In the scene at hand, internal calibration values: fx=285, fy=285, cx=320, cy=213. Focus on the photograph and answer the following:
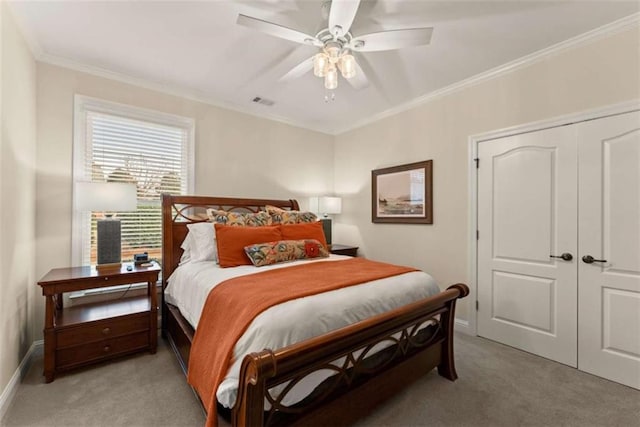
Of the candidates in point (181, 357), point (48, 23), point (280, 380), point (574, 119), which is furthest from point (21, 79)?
point (574, 119)

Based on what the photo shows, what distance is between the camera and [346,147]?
4570mm

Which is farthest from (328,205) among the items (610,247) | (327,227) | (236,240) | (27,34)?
(27,34)

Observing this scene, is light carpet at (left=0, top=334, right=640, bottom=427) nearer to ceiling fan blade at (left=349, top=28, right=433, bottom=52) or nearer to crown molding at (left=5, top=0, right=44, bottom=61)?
ceiling fan blade at (left=349, top=28, right=433, bottom=52)

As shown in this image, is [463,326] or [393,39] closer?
[393,39]

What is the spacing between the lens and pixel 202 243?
2.68m

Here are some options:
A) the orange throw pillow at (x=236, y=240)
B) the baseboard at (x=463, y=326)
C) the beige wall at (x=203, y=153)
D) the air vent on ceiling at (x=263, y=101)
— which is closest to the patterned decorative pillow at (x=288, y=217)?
the orange throw pillow at (x=236, y=240)

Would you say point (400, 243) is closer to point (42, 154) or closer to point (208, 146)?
point (208, 146)

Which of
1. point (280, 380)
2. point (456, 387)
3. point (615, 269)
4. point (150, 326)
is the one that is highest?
point (615, 269)

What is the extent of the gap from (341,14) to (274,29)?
437mm

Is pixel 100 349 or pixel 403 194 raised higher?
pixel 403 194

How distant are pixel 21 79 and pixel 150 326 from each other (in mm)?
2163

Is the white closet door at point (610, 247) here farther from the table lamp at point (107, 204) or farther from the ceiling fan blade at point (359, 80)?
the table lamp at point (107, 204)

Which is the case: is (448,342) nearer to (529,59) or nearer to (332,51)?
(332,51)

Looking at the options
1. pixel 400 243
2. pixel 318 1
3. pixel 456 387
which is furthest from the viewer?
pixel 400 243
